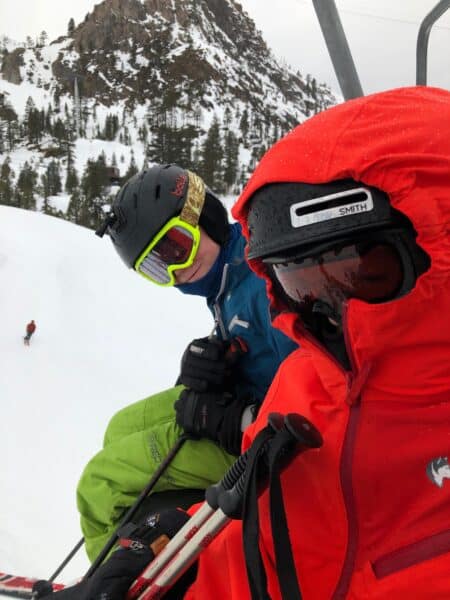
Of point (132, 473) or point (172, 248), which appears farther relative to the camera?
point (172, 248)

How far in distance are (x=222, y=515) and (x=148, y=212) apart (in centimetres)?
136

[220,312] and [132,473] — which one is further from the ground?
[220,312]

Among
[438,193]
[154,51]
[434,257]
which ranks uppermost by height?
[154,51]

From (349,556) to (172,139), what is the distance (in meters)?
69.1

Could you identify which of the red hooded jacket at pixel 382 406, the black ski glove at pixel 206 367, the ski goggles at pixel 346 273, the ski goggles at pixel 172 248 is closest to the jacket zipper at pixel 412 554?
the red hooded jacket at pixel 382 406

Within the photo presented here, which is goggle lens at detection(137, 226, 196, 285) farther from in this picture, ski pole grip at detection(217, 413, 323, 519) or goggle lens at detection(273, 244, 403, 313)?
ski pole grip at detection(217, 413, 323, 519)

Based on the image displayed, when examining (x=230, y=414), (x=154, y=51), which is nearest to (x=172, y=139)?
(x=154, y=51)

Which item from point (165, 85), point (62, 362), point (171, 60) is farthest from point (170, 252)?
point (171, 60)

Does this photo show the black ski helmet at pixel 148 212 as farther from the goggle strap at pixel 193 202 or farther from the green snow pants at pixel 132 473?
the green snow pants at pixel 132 473

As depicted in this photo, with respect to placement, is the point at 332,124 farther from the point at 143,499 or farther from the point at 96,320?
the point at 96,320

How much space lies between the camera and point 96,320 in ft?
30.2

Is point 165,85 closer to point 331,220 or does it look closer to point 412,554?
point 331,220

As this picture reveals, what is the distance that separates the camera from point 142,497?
1.55 m

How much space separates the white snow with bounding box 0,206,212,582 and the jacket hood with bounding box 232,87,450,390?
290cm
